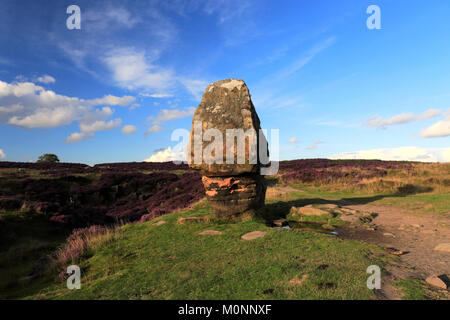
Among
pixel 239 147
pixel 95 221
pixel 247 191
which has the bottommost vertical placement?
pixel 95 221

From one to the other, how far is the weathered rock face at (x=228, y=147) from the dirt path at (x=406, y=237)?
3.74 meters

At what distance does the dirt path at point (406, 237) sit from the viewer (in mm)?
4775

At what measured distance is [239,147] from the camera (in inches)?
336

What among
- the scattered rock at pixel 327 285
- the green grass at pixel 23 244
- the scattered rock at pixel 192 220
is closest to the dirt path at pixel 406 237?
the scattered rock at pixel 327 285

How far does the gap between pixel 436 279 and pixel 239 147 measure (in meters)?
5.95

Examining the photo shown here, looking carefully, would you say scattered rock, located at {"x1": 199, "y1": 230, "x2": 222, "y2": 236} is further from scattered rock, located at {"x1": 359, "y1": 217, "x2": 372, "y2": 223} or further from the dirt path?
scattered rock, located at {"x1": 359, "y1": 217, "x2": 372, "y2": 223}

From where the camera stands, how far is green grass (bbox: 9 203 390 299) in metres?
4.08

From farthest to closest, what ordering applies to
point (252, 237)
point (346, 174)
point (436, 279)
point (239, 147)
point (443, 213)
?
point (346, 174)
point (443, 213)
point (239, 147)
point (252, 237)
point (436, 279)

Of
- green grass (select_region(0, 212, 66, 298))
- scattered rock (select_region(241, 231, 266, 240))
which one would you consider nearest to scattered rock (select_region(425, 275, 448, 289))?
scattered rock (select_region(241, 231, 266, 240))

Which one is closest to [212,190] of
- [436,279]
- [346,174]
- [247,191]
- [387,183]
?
[247,191]

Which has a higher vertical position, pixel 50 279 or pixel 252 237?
pixel 252 237

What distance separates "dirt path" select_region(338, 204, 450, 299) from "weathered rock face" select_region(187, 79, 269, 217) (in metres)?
3.74

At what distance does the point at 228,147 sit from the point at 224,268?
4.49 metres
